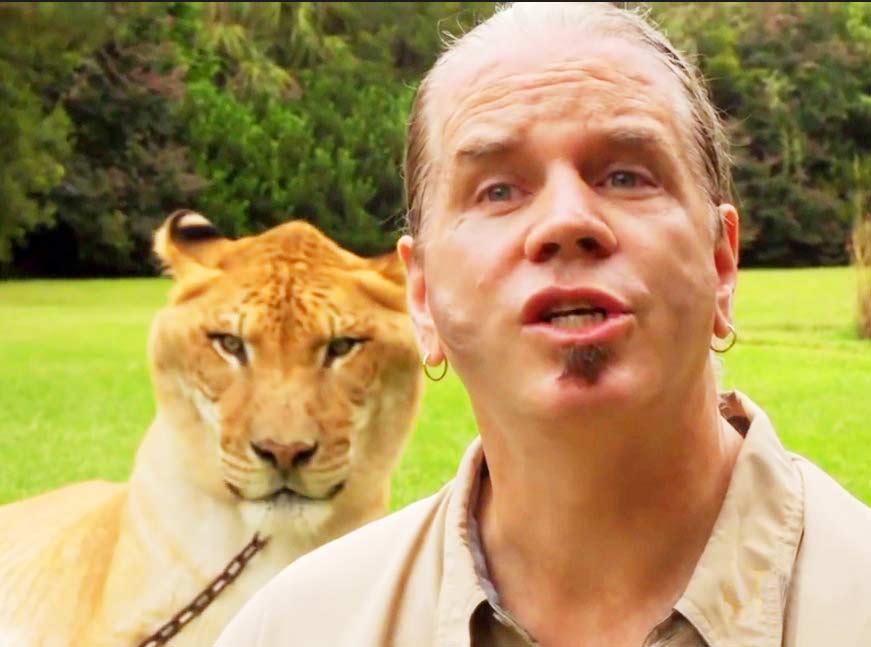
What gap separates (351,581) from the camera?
3.22 ft

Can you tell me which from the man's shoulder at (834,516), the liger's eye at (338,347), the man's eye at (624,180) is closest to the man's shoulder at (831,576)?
the man's shoulder at (834,516)

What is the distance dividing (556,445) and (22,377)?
127cm

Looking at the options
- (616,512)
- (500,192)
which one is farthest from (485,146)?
(616,512)

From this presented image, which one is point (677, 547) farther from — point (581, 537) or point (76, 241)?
point (76, 241)

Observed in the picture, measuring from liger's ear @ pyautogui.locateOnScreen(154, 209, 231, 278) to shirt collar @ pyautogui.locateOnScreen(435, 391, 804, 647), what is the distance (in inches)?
35.7

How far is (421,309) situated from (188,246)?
2.68 feet

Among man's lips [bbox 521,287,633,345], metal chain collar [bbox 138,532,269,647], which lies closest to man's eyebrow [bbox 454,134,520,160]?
man's lips [bbox 521,287,633,345]

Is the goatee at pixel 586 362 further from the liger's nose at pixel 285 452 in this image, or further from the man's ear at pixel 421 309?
the liger's nose at pixel 285 452

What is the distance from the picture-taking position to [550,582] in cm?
93

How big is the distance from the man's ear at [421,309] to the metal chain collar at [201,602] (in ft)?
2.75

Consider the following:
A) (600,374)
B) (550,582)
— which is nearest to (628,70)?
(600,374)

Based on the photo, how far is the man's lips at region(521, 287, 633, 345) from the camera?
837mm

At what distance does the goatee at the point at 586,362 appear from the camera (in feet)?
2.75

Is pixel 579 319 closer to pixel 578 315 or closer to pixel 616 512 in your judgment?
pixel 578 315
